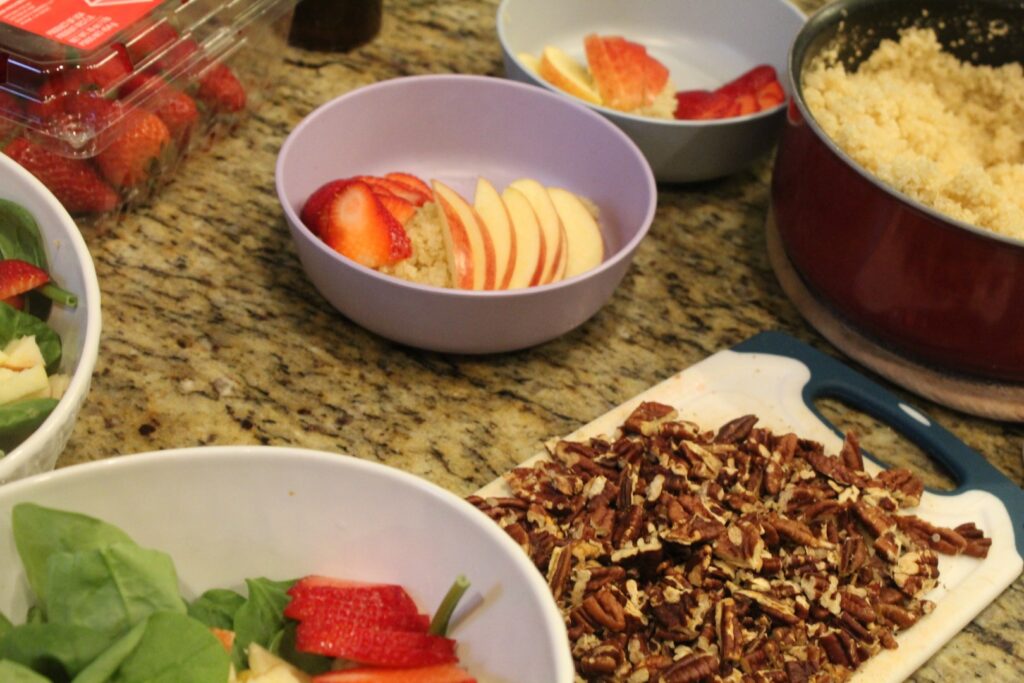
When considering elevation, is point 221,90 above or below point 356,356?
above

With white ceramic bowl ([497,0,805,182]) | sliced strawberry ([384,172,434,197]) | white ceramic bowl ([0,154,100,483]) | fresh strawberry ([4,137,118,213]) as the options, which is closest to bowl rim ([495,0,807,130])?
white ceramic bowl ([497,0,805,182])

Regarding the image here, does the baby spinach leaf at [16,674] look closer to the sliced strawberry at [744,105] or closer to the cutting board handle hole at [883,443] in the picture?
the cutting board handle hole at [883,443]

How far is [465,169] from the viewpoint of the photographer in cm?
145

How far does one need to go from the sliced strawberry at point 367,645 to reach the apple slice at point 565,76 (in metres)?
0.95

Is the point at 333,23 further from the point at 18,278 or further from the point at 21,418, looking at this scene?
the point at 21,418

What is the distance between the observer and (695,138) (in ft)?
4.52

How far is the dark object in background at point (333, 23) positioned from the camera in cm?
157

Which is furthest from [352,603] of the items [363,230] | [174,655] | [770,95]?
[770,95]

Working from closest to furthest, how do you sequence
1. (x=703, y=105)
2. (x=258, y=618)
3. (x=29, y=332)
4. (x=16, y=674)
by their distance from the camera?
1. (x=16, y=674)
2. (x=258, y=618)
3. (x=29, y=332)
4. (x=703, y=105)

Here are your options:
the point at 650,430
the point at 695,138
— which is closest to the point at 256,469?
the point at 650,430

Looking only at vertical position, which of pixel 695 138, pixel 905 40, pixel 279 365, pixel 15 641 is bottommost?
pixel 279 365

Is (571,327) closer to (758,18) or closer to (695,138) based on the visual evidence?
(695,138)

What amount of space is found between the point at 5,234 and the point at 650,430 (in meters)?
0.65

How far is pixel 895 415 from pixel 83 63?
967 mm
